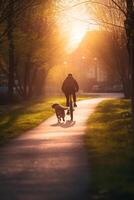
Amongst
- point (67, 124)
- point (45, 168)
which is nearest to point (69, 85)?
point (67, 124)

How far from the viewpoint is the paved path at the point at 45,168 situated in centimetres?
1001

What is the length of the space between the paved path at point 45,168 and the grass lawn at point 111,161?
198 millimetres

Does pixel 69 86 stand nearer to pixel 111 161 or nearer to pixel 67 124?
pixel 67 124

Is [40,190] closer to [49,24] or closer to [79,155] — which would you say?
[79,155]

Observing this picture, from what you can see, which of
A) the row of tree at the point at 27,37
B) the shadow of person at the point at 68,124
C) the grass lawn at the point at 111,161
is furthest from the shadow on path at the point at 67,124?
the row of tree at the point at 27,37

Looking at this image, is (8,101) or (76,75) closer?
(8,101)

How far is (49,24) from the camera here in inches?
2083

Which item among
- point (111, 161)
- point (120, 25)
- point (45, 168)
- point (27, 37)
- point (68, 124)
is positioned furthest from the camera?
point (27, 37)

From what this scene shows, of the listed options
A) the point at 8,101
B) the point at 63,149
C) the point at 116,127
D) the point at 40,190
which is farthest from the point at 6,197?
the point at 8,101

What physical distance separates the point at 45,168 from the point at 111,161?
59.1 inches

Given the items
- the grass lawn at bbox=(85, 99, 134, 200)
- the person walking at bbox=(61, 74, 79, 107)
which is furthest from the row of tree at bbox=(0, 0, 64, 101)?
the grass lawn at bbox=(85, 99, 134, 200)

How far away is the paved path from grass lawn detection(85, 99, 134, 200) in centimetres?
20

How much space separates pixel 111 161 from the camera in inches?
526

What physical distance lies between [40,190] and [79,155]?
174 inches
